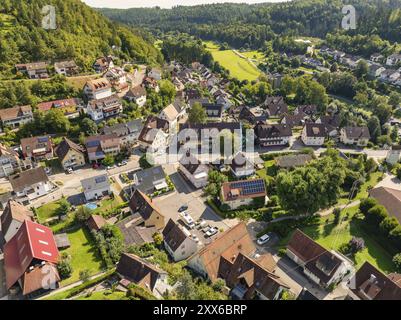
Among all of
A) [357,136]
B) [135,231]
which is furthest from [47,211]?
[357,136]

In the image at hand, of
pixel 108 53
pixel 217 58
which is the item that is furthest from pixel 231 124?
pixel 217 58

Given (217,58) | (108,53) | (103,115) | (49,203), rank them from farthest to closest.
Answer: (217,58), (108,53), (103,115), (49,203)

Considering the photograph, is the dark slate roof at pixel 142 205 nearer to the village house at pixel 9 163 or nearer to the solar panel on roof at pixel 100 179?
the solar panel on roof at pixel 100 179

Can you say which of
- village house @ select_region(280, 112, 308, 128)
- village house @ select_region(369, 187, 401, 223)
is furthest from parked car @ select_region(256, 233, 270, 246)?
village house @ select_region(280, 112, 308, 128)

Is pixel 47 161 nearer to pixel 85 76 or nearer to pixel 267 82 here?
pixel 85 76

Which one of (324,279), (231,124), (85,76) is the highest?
(85,76)

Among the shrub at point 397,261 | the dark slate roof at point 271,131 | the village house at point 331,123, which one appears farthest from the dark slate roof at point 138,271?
the village house at point 331,123

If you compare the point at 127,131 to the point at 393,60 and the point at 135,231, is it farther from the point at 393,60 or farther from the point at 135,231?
the point at 393,60
